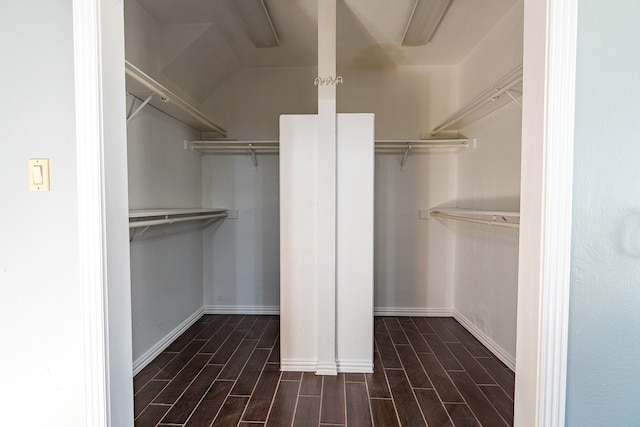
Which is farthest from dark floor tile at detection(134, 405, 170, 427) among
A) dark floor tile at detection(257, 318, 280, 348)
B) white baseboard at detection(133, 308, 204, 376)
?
dark floor tile at detection(257, 318, 280, 348)

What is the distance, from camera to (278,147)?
305 centimetres

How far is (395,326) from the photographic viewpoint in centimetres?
289

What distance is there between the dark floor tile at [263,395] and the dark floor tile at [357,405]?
0.48m

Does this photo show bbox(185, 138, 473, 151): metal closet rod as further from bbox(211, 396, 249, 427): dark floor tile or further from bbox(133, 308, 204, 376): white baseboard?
bbox(211, 396, 249, 427): dark floor tile

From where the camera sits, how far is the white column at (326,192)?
2000 mm

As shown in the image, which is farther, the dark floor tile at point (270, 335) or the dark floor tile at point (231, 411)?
the dark floor tile at point (270, 335)

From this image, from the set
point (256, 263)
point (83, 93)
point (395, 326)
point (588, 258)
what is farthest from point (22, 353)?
point (395, 326)

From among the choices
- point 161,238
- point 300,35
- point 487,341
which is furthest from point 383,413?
point 300,35

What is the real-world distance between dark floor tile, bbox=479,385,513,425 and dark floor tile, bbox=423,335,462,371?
0.84ft

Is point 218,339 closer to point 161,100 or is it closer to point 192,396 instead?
point 192,396

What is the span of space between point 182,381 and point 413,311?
91.4 inches

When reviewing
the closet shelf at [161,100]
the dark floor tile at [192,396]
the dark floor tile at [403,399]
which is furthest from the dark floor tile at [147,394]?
the closet shelf at [161,100]

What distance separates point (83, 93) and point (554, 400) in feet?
5.37

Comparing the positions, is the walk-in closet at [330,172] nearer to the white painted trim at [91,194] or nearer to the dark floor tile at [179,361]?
the dark floor tile at [179,361]
